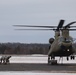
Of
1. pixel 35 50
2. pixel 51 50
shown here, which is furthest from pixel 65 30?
pixel 35 50

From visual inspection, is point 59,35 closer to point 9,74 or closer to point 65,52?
point 65,52

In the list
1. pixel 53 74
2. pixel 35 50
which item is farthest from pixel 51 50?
pixel 35 50

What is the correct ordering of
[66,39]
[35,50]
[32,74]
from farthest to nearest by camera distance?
[35,50] < [66,39] < [32,74]

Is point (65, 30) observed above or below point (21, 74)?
above

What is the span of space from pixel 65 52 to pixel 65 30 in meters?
2.89

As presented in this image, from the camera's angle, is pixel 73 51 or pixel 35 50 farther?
pixel 35 50

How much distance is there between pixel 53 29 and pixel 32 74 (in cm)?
2546

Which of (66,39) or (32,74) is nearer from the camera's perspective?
(32,74)

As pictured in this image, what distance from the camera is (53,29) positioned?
201 feet

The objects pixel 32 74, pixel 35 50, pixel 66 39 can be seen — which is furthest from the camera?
pixel 35 50

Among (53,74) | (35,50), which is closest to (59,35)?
(53,74)

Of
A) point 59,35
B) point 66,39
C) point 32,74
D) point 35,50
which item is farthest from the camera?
point 35,50

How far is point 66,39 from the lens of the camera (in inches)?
2194

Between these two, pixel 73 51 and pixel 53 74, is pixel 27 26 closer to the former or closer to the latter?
pixel 73 51
